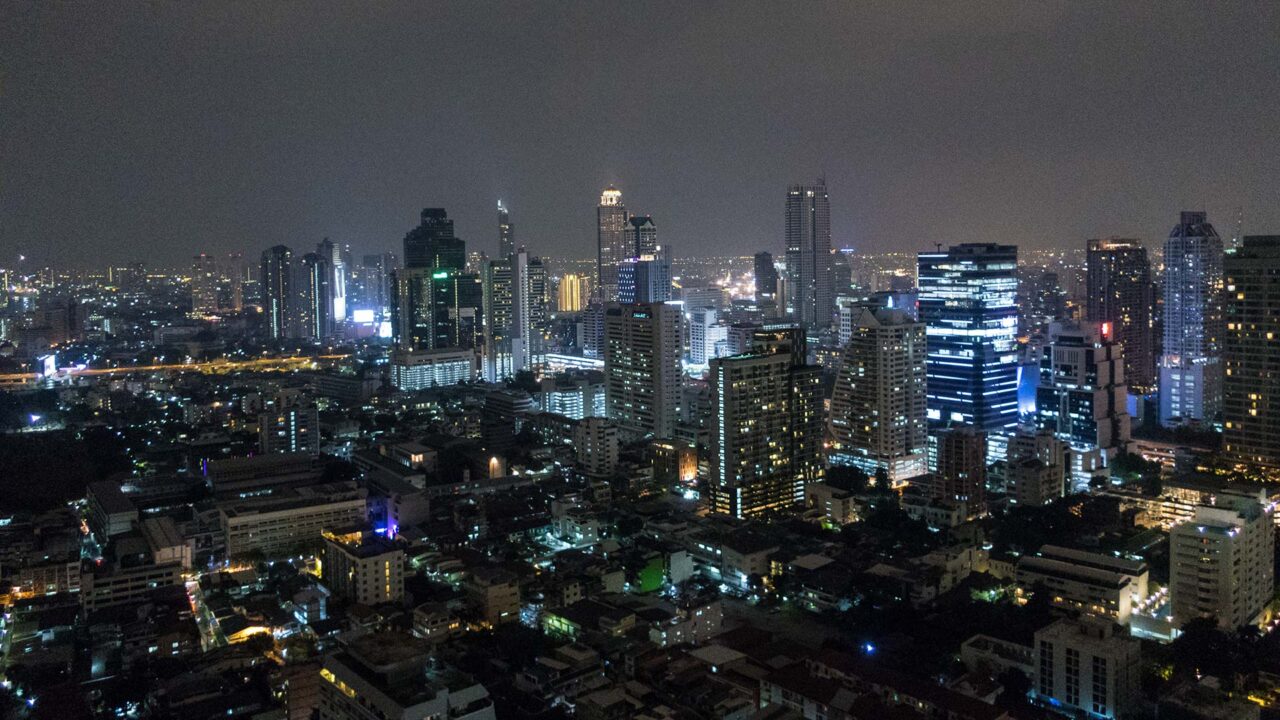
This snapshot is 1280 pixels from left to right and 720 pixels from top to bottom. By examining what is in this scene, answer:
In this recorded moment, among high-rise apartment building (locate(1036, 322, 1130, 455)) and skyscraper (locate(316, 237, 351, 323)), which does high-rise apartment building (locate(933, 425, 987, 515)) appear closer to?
high-rise apartment building (locate(1036, 322, 1130, 455))

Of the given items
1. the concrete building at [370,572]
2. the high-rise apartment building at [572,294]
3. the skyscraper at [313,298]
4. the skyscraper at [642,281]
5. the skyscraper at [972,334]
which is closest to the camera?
the concrete building at [370,572]

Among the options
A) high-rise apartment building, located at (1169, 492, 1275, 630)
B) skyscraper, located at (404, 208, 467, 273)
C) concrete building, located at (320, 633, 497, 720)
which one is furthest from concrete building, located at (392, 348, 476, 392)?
high-rise apartment building, located at (1169, 492, 1275, 630)

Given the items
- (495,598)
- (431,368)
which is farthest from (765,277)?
(495,598)

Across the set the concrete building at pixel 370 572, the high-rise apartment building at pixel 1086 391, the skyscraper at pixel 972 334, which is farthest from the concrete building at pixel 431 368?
the high-rise apartment building at pixel 1086 391

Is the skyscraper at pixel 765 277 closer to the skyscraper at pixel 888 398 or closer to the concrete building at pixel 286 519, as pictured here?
the skyscraper at pixel 888 398

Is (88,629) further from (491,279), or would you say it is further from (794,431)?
(491,279)
